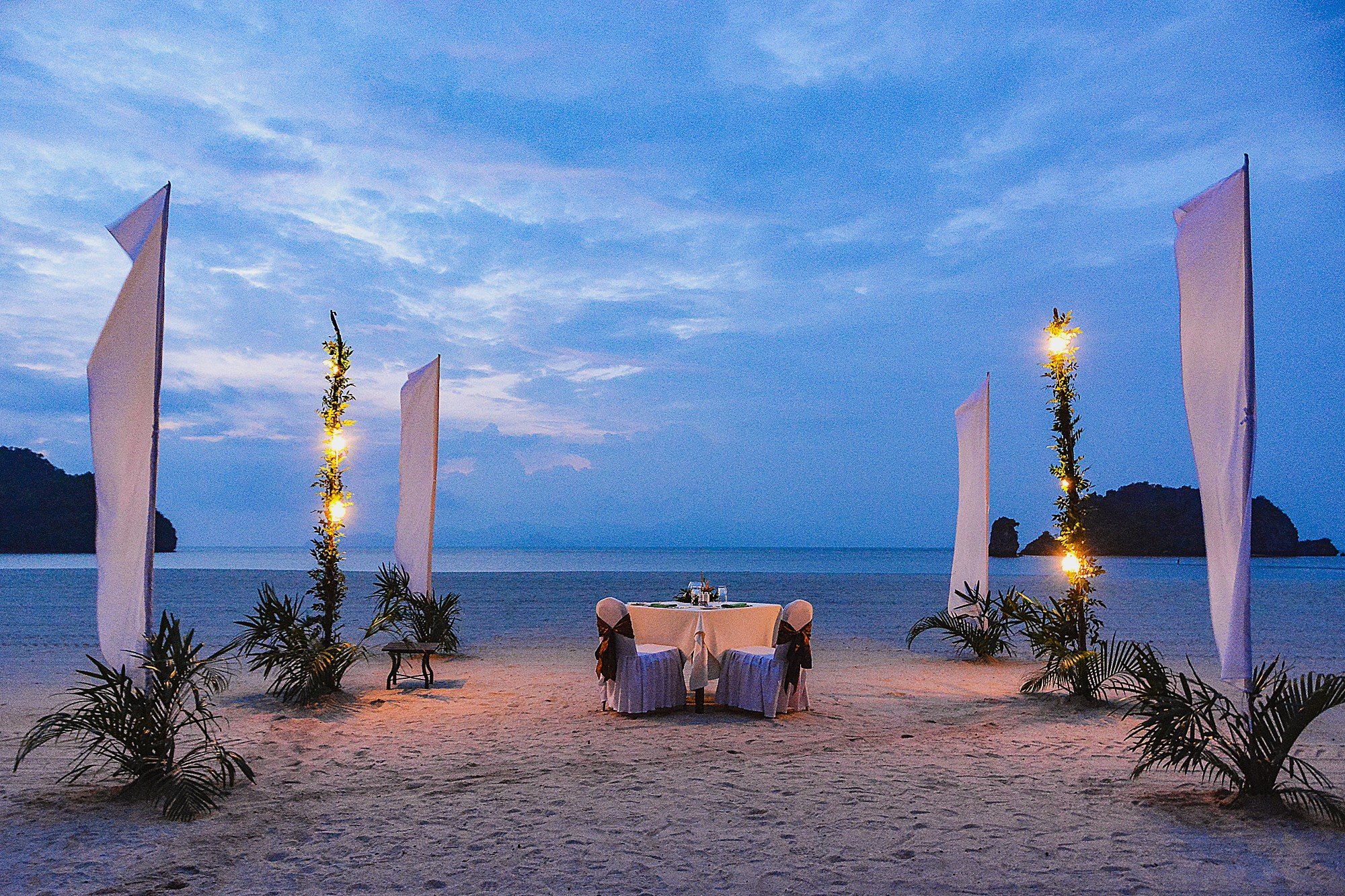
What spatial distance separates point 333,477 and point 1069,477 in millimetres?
6867

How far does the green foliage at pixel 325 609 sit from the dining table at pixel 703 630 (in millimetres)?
2636

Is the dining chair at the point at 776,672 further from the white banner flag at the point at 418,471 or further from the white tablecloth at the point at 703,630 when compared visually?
the white banner flag at the point at 418,471

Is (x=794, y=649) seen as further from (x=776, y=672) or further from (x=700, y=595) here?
(x=700, y=595)

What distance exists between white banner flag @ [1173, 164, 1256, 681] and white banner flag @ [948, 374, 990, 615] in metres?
5.64

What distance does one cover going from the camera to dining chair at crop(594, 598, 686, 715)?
7023 millimetres

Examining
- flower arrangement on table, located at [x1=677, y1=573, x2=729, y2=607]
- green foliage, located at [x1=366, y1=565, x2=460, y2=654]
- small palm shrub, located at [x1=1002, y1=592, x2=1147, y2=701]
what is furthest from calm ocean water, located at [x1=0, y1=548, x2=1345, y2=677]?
flower arrangement on table, located at [x1=677, y1=573, x2=729, y2=607]

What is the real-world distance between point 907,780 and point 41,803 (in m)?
4.86

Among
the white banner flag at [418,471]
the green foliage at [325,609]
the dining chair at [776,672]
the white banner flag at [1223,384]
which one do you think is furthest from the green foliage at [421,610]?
the white banner flag at [1223,384]

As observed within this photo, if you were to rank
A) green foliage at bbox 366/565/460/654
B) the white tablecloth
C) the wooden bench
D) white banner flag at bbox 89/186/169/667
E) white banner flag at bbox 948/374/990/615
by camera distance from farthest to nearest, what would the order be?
white banner flag at bbox 948/374/990/615 < green foliage at bbox 366/565/460/654 < the wooden bench < the white tablecloth < white banner flag at bbox 89/186/169/667

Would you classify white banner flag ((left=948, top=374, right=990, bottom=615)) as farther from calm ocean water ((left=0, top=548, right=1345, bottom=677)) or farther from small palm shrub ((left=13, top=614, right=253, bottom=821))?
small palm shrub ((left=13, top=614, right=253, bottom=821))

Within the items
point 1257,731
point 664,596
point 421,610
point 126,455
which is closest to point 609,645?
point 126,455

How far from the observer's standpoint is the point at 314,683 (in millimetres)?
7285

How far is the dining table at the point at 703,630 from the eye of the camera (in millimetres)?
7305

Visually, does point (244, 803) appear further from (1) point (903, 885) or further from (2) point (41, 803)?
(1) point (903, 885)
